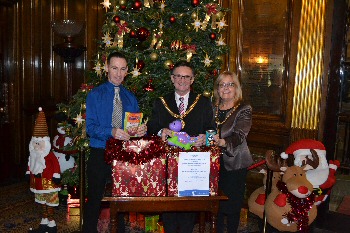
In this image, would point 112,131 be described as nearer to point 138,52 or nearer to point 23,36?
point 138,52

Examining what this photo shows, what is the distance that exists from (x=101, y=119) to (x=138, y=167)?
25.1 inches

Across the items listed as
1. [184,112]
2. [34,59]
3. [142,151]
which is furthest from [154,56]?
[34,59]

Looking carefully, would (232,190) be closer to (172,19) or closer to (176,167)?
(176,167)

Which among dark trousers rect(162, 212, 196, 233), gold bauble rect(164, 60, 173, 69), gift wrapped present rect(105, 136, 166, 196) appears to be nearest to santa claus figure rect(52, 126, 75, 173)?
gold bauble rect(164, 60, 173, 69)

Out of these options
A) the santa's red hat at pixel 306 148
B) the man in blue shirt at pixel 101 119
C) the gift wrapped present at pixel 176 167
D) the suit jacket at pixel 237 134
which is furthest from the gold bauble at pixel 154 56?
the gift wrapped present at pixel 176 167

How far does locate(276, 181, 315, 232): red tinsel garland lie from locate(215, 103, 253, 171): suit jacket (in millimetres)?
706

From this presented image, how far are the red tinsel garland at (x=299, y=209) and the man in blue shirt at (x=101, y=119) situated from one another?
5.12 feet

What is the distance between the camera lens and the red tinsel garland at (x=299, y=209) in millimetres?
3420

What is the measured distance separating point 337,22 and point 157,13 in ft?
5.76

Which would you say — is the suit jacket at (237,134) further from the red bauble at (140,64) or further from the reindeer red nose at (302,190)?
the red bauble at (140,64)

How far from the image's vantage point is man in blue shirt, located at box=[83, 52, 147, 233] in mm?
2814

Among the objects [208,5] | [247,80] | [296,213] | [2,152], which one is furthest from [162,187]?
[2,152]

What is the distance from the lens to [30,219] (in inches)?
161

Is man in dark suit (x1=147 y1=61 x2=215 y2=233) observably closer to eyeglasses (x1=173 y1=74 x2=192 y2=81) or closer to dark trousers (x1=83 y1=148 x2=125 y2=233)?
eyeglasses (x1=173 y1=74 x2=192 y2=81)
